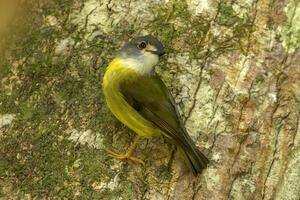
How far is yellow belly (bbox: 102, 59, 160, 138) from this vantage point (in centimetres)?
427

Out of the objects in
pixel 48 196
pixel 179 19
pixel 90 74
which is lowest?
pixel 48 196

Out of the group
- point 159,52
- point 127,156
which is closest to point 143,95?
point 159,52

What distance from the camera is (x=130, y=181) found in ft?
12.9

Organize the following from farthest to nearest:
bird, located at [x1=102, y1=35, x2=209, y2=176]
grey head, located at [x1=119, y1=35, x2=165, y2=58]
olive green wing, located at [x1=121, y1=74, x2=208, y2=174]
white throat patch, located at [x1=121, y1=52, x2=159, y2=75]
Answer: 1. white throat patch, located at [x1=121, y1=52, x2=159, y2=75]
2. grey head, located at [x1=119, y1=35, x2=165, y2=58]
3. bird, located at [x1=102, y1=35, x2=209, y2=176]
4. olive green wing, located at [x1=121, y1=74, x2=208, y2=174]

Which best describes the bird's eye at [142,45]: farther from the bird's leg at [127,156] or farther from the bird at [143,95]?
the bird's leg at [127,156]

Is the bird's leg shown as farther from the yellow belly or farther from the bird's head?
the bird's head

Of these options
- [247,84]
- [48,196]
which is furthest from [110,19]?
[48,196]

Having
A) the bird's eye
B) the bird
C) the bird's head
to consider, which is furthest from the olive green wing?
the bird's eye

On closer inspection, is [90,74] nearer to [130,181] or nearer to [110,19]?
[110,19]

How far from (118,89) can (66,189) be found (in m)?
0.88

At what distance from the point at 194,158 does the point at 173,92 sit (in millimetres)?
642

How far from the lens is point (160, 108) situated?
4312 millimetres

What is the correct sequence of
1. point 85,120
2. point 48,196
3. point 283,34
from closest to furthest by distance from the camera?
point 48,196 < point 85,120 < point 283,34

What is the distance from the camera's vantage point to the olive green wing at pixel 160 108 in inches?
159
